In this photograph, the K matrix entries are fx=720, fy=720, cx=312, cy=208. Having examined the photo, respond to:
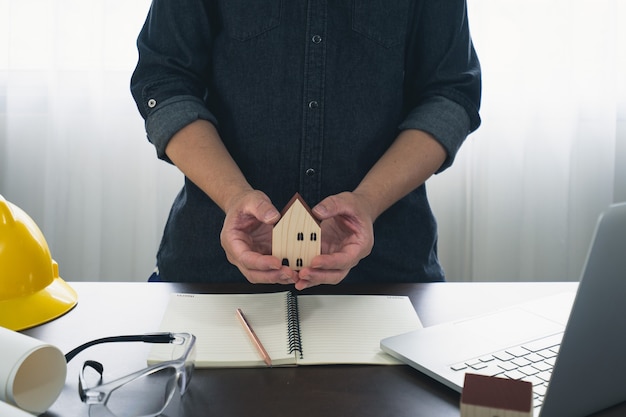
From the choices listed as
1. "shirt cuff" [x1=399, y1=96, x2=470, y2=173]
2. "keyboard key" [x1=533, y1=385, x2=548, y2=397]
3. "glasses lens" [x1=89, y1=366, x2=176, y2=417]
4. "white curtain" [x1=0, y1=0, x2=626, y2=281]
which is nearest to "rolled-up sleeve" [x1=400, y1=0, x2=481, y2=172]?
"shirt cuff" [x1=399, y1=96, x2=470, y2=173]

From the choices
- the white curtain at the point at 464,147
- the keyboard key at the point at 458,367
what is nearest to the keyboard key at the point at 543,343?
the keyboard key at the point at 458,367

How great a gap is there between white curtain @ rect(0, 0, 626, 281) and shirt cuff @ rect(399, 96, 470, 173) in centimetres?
113

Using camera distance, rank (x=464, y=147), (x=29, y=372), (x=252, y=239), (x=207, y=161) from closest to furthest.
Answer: (x=29, y=372), (x=252, y=239), (x=207, y=161), (x=464, y=147)

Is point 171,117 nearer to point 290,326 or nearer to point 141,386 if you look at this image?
point 290,326

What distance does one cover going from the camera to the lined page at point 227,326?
0.89 metres

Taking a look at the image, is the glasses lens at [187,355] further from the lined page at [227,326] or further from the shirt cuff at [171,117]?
the shirt cuff at [171,117]

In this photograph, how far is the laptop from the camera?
62 cm

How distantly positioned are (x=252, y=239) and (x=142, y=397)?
1.25ft

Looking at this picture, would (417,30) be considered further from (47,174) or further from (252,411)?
(47,174)

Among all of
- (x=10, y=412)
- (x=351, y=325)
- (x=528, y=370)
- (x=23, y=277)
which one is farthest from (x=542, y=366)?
(x=23, y=277)

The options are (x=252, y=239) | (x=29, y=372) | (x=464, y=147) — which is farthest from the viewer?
(x=464, y=147)

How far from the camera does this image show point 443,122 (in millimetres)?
1338

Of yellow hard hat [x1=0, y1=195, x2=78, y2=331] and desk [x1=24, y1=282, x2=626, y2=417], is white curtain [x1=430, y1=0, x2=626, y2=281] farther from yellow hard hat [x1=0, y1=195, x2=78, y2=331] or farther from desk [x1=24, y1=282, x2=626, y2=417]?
yellow hard hat [x1=0, y1=195, x2=78, y2=331]

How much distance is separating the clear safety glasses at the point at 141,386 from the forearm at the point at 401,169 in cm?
48
